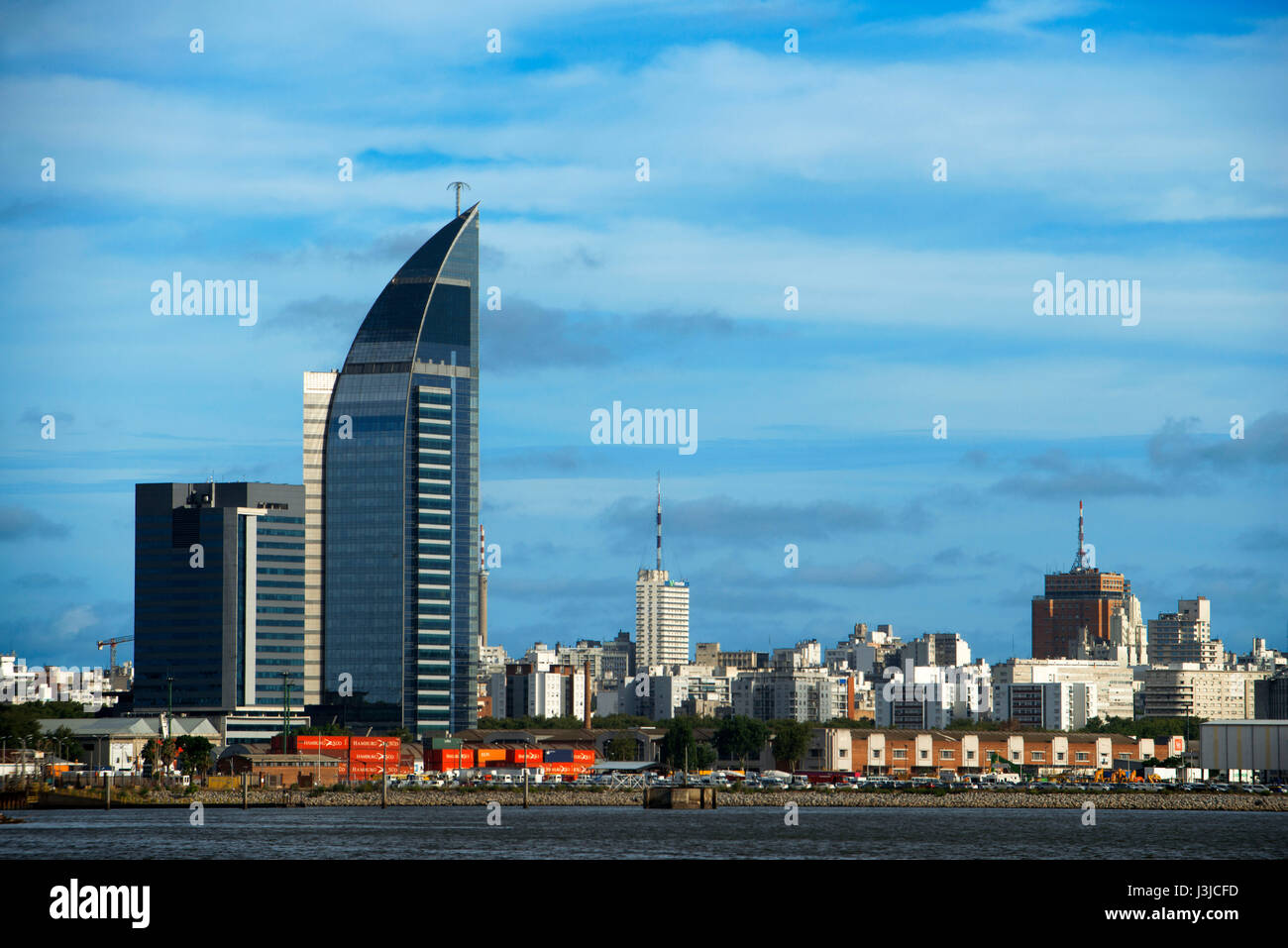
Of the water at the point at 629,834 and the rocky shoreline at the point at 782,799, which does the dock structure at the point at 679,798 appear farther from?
the rocky shoreline at the point at 782,799

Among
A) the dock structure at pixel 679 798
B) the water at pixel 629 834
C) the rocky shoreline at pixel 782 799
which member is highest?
the water at pixel 629 834

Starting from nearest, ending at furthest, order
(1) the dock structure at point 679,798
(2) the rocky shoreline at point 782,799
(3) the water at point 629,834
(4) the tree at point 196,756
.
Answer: (3) the water at point 629,834 → (1) the dock structure at point 679,798 → (2) the rocky shoreline at point 782,799 → (4) the tree at point 196,756

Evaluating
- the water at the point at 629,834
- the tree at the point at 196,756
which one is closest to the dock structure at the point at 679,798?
the water at the point at 629,834

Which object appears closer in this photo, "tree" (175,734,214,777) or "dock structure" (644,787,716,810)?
"dock structure" (644,787,716,810)

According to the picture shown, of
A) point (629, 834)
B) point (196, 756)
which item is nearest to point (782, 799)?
point (629, 834)

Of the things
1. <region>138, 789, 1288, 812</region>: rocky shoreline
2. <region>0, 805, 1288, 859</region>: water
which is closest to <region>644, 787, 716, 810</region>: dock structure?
<region>0, 805, 1288, 859</region>: water

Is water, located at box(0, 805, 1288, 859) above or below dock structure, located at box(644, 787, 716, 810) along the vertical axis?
above

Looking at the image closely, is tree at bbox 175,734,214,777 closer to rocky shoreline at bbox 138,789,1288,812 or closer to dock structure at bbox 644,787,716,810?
rocky shoreline at bbox 138,789,1288,812

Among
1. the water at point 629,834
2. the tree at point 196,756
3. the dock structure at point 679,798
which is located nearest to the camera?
the water at point 629,834
